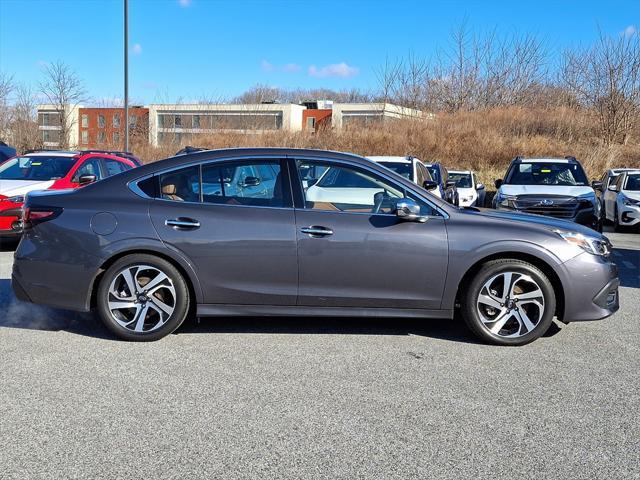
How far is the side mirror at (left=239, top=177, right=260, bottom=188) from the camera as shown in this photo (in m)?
5.46

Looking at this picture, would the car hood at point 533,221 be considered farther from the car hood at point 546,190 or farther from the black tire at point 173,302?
the car hood at point 546,190

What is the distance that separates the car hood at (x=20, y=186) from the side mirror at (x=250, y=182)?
5.80 meters

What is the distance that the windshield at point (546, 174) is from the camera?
13.9 metres

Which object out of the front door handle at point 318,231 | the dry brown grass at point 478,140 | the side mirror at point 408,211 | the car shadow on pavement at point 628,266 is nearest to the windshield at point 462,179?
the dry brown grass at point 478,140

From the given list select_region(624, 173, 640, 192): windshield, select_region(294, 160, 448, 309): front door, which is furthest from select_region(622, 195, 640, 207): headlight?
select_region(294, 160, 448, 309): front door

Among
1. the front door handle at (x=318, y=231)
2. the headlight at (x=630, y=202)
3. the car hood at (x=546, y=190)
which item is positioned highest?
the car hood at (x=546, y=190)

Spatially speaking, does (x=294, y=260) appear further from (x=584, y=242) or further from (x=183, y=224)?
(x=584, y=242)

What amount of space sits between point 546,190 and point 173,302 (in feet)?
33.2

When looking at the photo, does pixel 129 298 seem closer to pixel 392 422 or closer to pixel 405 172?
pixel 392 422

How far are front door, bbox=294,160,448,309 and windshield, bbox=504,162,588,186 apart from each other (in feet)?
31.5

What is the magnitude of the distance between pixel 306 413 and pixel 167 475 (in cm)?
102

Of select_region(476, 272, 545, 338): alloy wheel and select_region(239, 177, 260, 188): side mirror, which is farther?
select_region(239, 177, 260, 188): side mirror

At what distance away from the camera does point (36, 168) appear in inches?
440

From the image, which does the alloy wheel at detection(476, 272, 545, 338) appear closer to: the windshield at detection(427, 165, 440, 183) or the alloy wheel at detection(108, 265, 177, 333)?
the alloy wheel at detection(108, 265, 177, 333)
